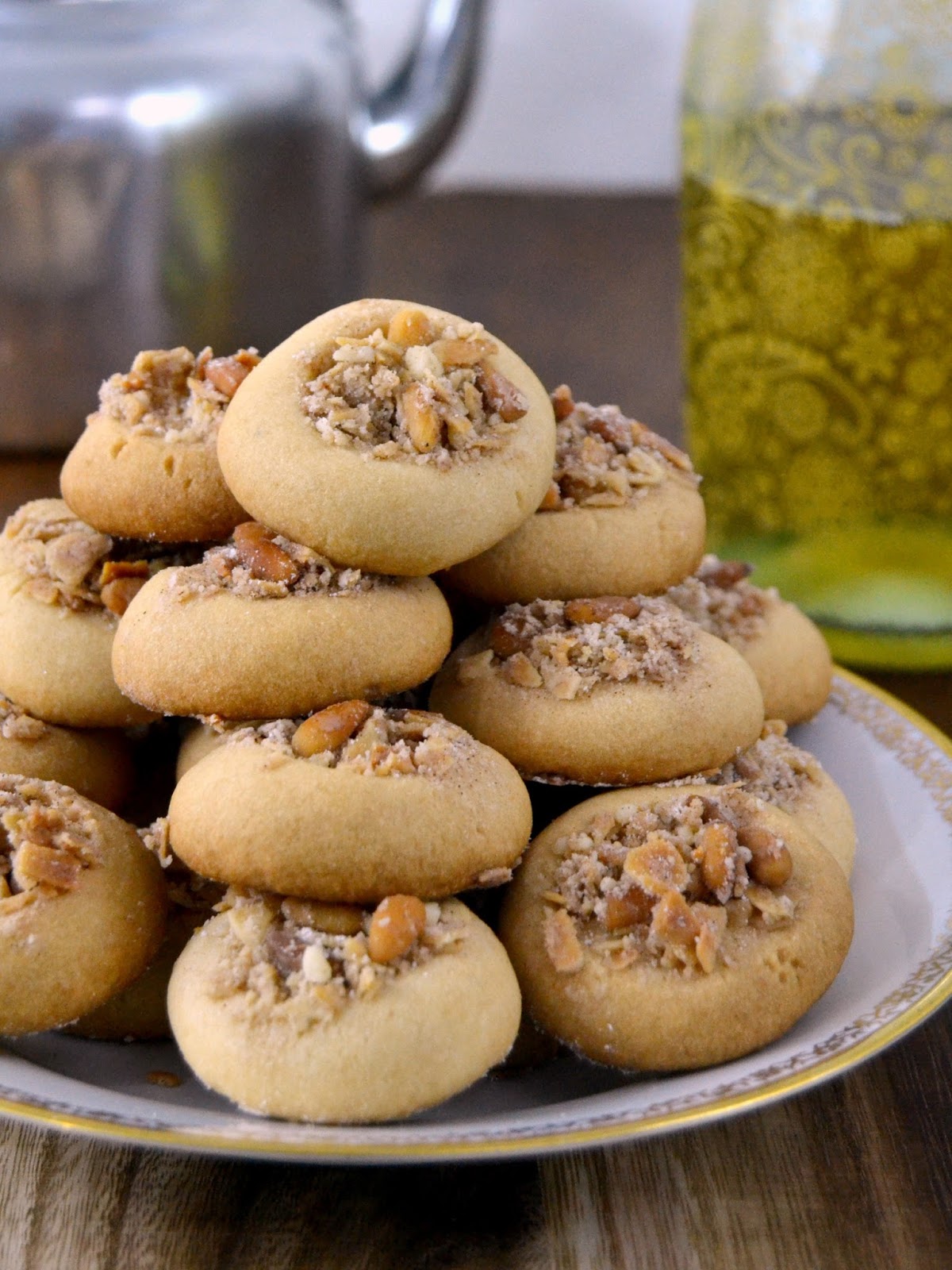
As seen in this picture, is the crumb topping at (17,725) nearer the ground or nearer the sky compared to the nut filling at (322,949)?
nearer the ground

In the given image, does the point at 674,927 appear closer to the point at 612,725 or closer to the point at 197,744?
the point at 612,725

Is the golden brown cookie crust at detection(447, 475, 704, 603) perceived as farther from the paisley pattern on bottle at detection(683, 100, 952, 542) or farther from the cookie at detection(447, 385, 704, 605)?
the paisley pattern on bottle at detection(683, 100, 952, 542)

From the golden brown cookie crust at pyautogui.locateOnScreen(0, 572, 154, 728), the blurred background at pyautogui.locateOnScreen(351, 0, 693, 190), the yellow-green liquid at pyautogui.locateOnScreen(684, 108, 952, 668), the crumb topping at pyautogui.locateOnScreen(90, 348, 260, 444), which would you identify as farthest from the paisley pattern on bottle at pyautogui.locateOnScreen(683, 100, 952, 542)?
the blurred background at pyautogui.locateOnScreen(351, 0, 693, 190)

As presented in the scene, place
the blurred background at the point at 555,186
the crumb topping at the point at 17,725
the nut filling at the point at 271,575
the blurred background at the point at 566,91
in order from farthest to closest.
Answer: the blurred background at the point at 566,91
the blurred background at the point at 555,186
the crumb topping at the point at 17,725
the nut filling at the point at 271,575

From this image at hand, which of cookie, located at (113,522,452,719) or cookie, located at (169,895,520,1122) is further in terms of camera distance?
cookie, located at (113,522,452,719)

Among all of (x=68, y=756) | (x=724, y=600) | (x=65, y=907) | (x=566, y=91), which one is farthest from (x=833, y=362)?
(x=566, y=91)

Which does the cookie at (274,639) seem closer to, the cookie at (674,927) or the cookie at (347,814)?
the cookie at (347,814)

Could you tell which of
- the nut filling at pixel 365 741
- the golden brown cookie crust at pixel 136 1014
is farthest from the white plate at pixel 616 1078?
the nut filling at pixel 365 741
